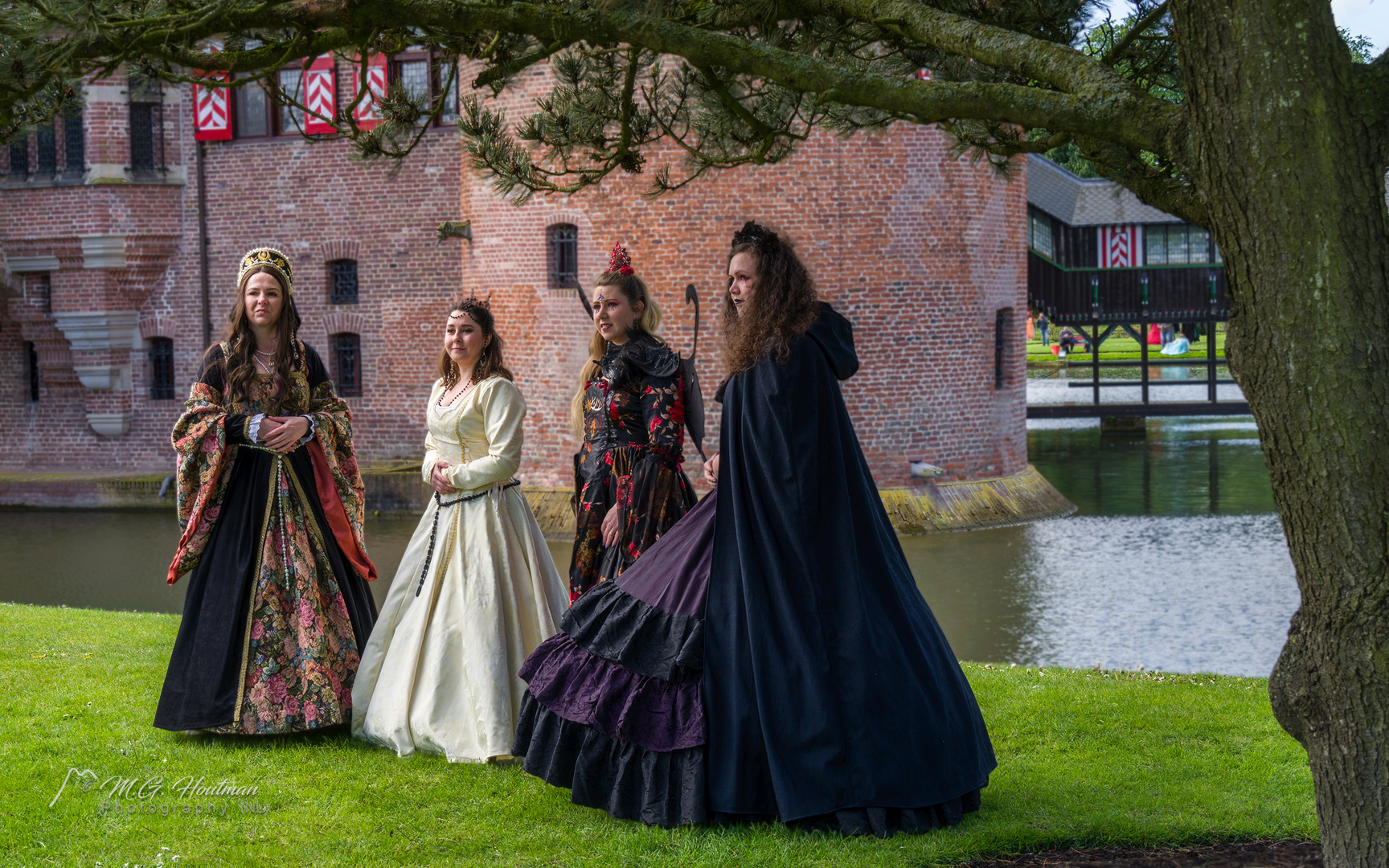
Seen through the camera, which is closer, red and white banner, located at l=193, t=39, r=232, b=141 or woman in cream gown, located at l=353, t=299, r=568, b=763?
woman in cream gown, located at l=353, t=299, r=568, b=763

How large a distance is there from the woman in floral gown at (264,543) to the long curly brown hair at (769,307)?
1.79 m

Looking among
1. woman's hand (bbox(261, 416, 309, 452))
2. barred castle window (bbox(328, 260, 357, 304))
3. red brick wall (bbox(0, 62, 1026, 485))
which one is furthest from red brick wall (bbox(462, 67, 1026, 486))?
woman's hand (bbox(261, 416, 309, 452))

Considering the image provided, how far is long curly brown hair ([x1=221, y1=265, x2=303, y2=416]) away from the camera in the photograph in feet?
14.8

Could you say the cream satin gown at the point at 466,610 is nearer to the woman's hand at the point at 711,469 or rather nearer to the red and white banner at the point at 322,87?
the woman's hand at the point at 711,469

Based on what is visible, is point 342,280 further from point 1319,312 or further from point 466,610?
point 1319,312

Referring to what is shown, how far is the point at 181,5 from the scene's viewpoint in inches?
153

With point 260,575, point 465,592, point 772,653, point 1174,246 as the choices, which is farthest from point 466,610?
point 1174,246

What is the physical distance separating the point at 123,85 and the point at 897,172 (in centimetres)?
1039

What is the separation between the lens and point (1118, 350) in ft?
138

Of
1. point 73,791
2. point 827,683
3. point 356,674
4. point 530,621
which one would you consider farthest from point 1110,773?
point 73,791

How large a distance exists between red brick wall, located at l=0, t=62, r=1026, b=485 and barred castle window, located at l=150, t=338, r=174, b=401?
12 centimetres

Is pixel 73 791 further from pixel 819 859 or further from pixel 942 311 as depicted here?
pixel 942 311

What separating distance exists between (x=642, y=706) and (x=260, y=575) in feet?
5.75

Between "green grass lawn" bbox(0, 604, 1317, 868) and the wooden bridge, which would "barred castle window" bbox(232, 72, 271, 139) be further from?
"green grass lawn" bbox(0, 604, 1317, 868)
